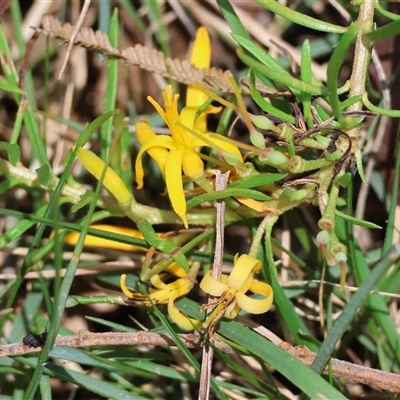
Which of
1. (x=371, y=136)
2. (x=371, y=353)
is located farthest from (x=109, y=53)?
(x=371, y=353)

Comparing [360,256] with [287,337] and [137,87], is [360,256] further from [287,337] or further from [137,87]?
[137,87]

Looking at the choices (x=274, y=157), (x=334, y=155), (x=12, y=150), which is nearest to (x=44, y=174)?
(x=12, y=150)

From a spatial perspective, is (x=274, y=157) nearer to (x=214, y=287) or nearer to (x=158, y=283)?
(x=214, y=287)

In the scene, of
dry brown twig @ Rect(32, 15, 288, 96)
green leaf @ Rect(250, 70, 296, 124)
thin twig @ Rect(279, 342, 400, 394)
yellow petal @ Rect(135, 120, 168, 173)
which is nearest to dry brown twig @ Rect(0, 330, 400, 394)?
thin twig @ Rect(279, 342, 400, 394)

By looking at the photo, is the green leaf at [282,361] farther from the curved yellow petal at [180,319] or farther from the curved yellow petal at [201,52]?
the curved yellow petal at [201,52]

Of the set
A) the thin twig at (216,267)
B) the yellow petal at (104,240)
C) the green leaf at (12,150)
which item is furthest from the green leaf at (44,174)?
the thin twig at (216,267)

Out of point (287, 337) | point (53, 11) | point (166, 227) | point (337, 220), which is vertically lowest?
point (287, 337)
